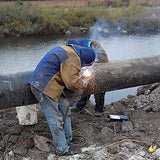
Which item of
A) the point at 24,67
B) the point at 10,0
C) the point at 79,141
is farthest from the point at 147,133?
the point at 10,0

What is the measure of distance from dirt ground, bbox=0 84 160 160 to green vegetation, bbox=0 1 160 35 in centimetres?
1012

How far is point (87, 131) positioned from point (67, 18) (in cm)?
1299

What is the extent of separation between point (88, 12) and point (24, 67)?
8.33 metres

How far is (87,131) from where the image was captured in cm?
419

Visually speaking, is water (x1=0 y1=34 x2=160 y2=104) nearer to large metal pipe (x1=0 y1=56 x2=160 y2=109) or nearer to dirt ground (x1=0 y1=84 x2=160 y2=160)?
dirt ground (x1=0 y1=84 x2=160 y2=160)

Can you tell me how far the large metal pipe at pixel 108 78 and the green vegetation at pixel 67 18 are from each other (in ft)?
32.5

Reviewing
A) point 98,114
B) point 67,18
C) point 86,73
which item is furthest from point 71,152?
point 67,18

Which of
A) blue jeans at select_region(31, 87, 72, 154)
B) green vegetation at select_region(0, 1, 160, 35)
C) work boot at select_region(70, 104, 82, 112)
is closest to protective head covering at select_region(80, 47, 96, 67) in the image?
blue jeans at select_region(31, 87, 72, 154)

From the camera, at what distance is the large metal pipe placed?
11.8 ft

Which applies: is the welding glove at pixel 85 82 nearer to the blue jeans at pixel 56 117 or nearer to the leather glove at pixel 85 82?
the leather glove at pixel 85 82

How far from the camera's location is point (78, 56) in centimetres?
334

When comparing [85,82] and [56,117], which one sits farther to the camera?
[85,82]

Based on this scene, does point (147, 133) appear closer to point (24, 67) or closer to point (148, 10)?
point (24, 67)

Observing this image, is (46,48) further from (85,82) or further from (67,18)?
(85,82)
